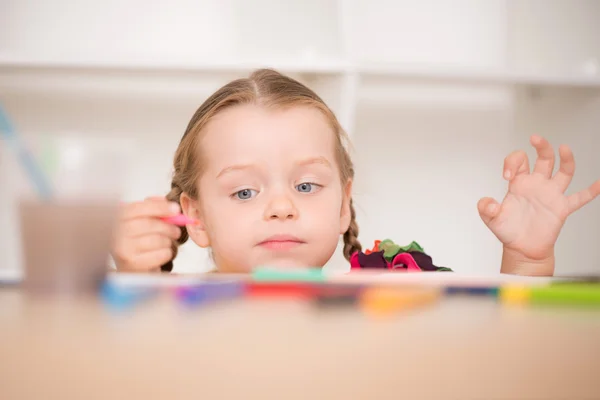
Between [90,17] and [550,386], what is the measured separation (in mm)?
2149

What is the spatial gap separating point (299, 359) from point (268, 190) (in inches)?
37.1

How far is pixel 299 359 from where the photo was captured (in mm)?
319

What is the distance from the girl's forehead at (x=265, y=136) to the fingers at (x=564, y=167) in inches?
18.3

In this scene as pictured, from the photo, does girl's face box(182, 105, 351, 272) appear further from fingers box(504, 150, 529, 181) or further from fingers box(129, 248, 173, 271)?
fingers box(504, 150, 529, 181)

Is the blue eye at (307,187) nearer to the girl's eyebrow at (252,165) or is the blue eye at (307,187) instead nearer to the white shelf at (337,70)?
the girl's eyebrow at (252,165)

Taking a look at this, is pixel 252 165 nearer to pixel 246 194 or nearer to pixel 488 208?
pixel 246 194

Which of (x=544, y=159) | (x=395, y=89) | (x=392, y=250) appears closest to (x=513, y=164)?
(x=544, y=159)

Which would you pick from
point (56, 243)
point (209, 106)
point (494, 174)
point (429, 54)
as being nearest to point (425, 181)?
point (494, 174)

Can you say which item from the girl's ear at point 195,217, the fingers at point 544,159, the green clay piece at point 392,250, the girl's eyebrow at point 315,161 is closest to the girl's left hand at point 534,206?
the fingers at point 544,159

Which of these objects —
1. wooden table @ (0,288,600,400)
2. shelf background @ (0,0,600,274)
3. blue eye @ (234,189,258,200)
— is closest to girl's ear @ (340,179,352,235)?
blue eye @ (234,189,258,200)

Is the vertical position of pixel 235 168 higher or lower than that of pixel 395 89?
lower

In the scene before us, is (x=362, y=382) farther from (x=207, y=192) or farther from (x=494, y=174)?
(x=494, y=174)

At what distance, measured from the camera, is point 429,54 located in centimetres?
220

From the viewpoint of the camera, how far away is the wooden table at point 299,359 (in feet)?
1.04
